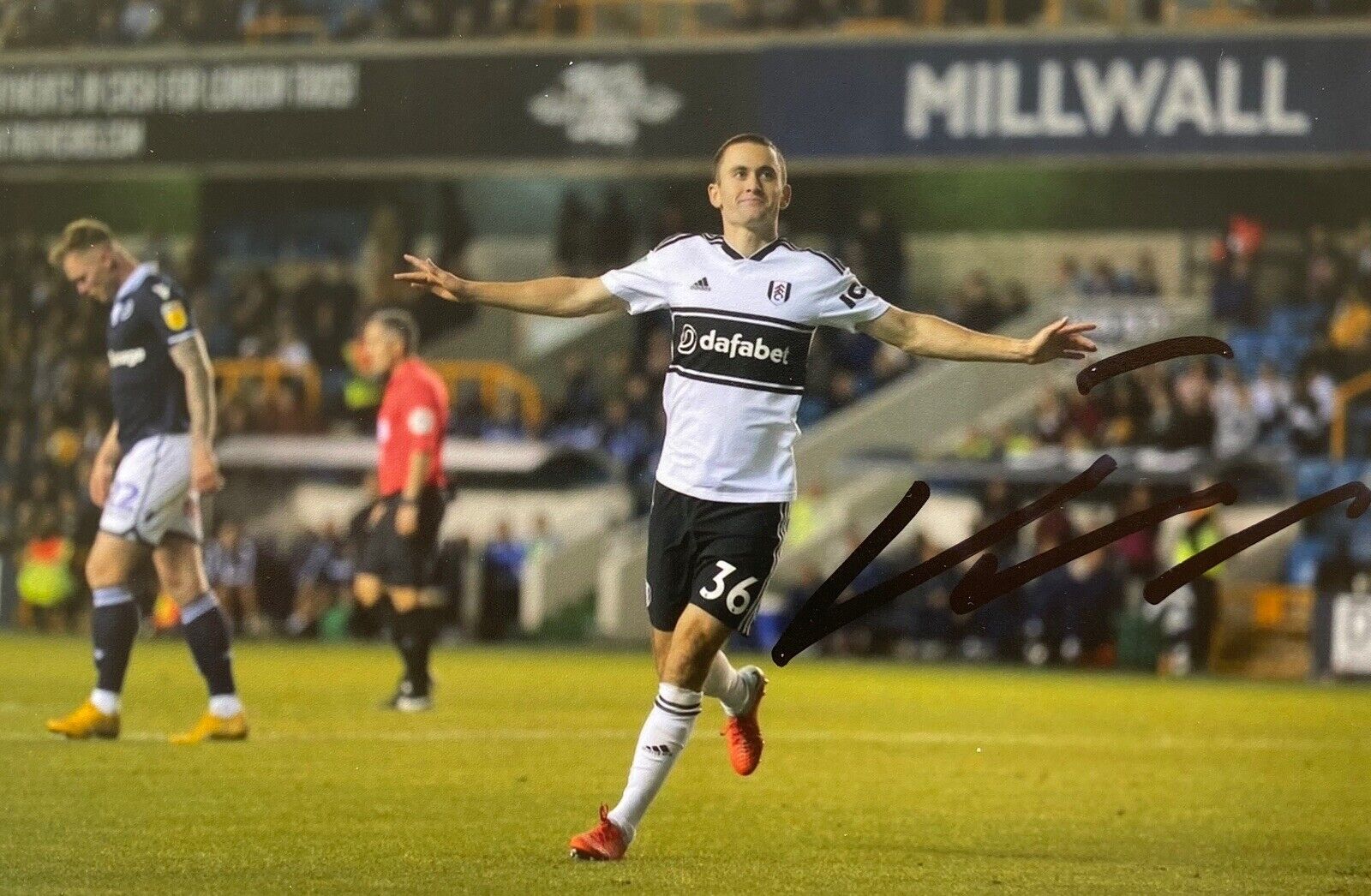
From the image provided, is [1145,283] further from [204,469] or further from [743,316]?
[743,316]

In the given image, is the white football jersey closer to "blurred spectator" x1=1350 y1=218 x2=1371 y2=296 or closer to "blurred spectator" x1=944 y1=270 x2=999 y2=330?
"blurred spectator" x1=1350 y1=218 x2=1371 y2=296

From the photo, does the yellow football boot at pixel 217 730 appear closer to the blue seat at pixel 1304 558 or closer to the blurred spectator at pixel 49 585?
the blurred spectator at pixel 49 585

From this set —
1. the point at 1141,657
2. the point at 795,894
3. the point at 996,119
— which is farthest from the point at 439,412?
the point at 996,119

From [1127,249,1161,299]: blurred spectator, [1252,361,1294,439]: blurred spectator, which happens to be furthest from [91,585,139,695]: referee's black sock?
[1127,249,1161,299]: blurred spectator

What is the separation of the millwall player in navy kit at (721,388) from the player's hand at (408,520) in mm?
5566

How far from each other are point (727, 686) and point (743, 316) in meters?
1.29

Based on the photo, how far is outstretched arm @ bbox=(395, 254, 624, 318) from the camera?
6973 mm

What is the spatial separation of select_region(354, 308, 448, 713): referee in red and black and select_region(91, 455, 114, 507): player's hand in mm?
2211

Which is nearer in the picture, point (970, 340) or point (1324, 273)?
point (970, 340)

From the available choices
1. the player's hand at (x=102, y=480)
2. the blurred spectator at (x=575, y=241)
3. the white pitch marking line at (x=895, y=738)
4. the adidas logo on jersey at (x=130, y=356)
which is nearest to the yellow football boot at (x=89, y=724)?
the white pitch marking line at (x=895, y=738)

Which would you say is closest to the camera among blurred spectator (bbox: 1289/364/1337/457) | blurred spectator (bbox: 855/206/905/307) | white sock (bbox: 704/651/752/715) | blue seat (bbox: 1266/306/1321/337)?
white sock (bbox: 704/651/752/715)

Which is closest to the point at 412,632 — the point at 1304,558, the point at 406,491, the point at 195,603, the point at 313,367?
the point at 406,491

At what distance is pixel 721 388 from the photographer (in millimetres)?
7156
